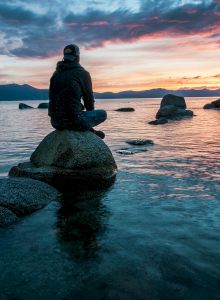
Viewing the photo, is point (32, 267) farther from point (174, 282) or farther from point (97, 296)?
point (174, 282)

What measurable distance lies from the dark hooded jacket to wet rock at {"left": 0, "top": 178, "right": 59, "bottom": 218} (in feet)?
9.02

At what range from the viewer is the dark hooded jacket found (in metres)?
11.5

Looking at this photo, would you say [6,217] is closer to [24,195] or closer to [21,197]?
[21,197]

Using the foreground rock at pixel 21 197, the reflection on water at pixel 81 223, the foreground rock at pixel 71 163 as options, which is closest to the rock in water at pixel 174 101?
the foreground rock at pixel 71 163

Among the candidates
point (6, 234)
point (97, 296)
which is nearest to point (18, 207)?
point (6, 234)

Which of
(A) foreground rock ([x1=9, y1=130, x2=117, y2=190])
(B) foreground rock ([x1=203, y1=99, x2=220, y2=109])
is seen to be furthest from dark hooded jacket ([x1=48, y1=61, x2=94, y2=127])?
(B) foreground rock ([x1=203, y1=99, x2=220, y2=109])

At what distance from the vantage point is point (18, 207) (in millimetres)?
8227

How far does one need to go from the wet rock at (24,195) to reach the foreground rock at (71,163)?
1021mm

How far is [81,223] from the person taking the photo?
7.65m

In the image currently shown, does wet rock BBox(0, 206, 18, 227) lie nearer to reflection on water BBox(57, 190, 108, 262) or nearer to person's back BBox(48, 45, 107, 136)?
reflection on water BBox(57, 190, 108, 262)

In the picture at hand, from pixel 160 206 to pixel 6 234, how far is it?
360cm

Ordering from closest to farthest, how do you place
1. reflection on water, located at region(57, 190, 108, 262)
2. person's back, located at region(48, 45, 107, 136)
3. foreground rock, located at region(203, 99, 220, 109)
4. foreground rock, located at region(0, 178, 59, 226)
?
1. reflection on water, located at region(57, 190, 108, 262)
2. foreground rock, located at region(0, 178, 59, 226)
3. person's back, located at region(48, 45, 107, 136)
4. foreground rock, located at region(203, 99, 220, 109)

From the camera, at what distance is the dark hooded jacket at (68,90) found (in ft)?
37.7

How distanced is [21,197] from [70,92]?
4.22 m
